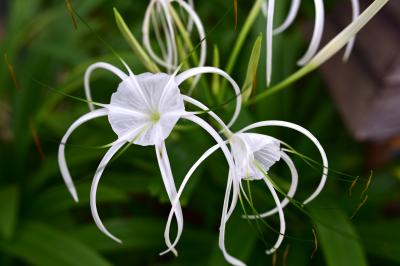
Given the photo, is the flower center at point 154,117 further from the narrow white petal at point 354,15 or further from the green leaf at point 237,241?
the green leaf at point 237,241

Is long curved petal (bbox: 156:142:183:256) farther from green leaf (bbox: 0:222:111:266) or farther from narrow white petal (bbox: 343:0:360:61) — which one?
green leaf (bbox: 0:222:111:266)

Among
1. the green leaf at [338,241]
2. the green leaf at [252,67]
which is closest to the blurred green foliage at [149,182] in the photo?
the green leaf at [338,241]

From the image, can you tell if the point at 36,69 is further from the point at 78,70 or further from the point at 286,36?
the point at 286,36

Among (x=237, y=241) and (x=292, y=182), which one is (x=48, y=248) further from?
(x=292, y=182)

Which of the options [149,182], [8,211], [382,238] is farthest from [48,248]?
[382,238]

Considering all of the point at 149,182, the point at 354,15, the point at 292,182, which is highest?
the point at 354,15

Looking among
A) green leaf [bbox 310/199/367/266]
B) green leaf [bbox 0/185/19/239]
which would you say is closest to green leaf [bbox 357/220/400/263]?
green leaf [bbox 310/199/367/266]

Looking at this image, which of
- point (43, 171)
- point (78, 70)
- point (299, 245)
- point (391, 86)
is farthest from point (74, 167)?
point (391, 86)
